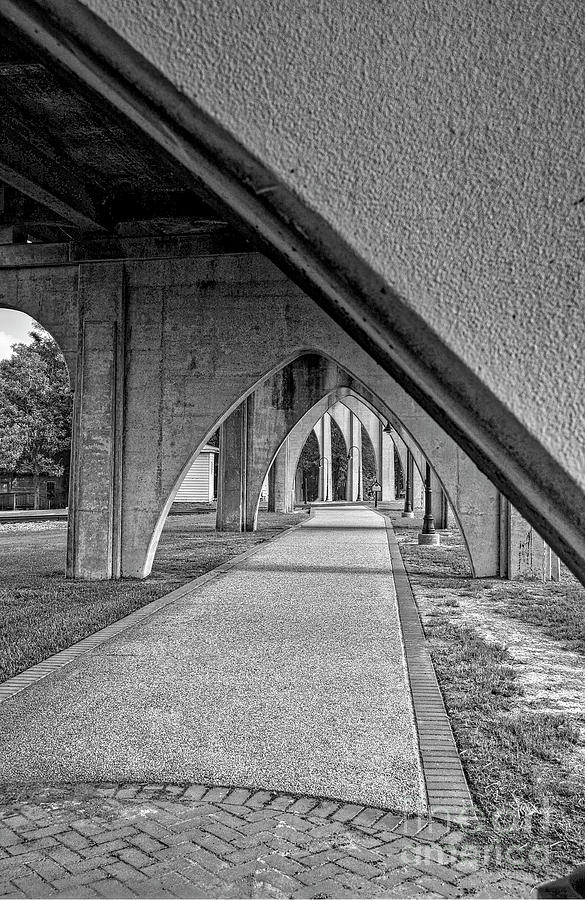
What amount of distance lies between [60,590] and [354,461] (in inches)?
1992

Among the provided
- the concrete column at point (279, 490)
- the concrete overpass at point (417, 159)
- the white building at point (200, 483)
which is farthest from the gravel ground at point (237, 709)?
the white building at point (200, 483)

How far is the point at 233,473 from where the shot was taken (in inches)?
958

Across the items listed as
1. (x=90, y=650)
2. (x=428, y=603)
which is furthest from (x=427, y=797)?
(x=428, y=603)

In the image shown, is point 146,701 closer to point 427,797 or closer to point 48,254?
point 427,797

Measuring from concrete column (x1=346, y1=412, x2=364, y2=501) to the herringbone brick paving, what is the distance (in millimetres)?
55220

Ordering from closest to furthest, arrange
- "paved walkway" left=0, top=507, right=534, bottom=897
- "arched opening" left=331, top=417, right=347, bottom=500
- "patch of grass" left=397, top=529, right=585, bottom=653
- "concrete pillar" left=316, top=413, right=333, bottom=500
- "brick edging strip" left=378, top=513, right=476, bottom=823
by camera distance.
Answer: "paved walkway" left=0, top=507, right=534, bottom=897 < "brick edging strip" left=378, top=513, right=476, bottom=823 < "patch of grass" left=397, top=529, right=585, bottom=653 < "concrete pillar" left=316, top=413, right=333, bottom=500 < "arched opening" left=331, top=417, right=347, bottom=500

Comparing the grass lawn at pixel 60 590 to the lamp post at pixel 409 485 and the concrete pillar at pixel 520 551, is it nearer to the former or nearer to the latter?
the concrete pillar at pixel 520 551

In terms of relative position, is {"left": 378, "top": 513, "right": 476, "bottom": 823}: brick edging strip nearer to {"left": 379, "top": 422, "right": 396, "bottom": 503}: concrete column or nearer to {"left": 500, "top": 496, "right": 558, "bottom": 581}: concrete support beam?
{"left": 500, "top": 496, "right": 558, "bottom": 581}: concrete support beam

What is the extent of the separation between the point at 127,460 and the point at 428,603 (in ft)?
16.6

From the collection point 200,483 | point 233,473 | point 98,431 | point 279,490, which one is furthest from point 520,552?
point 200,483

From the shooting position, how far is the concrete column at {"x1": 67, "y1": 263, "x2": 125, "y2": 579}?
12547 millimetres

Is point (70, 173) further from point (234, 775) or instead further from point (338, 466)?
point (338, 466)

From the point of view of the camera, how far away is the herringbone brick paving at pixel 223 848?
9.99 ft

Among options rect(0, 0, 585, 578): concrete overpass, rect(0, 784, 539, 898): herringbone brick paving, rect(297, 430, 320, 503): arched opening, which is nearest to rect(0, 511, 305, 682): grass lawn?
rect(0, 784, 539, 898): herringbone brick paving
